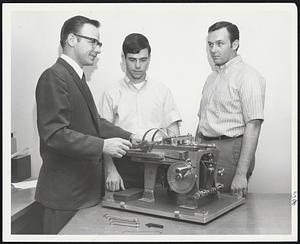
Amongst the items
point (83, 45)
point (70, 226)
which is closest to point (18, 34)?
point (83, 45)

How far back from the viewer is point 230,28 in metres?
2.53

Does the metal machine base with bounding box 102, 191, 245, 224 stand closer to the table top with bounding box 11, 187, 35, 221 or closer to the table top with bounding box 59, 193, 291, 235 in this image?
the table top with bounding box 59, 193, 291, 235

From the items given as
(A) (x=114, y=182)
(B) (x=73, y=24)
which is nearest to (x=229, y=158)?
(A) (x=114, y=182)

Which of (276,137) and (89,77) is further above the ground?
(89,77)

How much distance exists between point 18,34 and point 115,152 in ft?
3.54

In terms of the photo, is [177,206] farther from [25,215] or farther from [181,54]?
[181,54]

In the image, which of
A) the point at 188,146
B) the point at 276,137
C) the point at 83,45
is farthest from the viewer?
the point at 276,137

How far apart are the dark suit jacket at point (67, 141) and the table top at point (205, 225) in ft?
0.48

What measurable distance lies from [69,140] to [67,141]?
0.01 meters

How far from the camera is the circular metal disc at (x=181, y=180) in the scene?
2.00 meters

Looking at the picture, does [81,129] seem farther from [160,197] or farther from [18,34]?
[18,34]

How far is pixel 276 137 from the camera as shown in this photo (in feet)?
8.60

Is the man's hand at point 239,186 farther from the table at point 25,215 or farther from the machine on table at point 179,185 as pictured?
the table at point 25,215

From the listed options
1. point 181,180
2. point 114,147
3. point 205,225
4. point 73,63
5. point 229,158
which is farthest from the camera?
point 229,158
